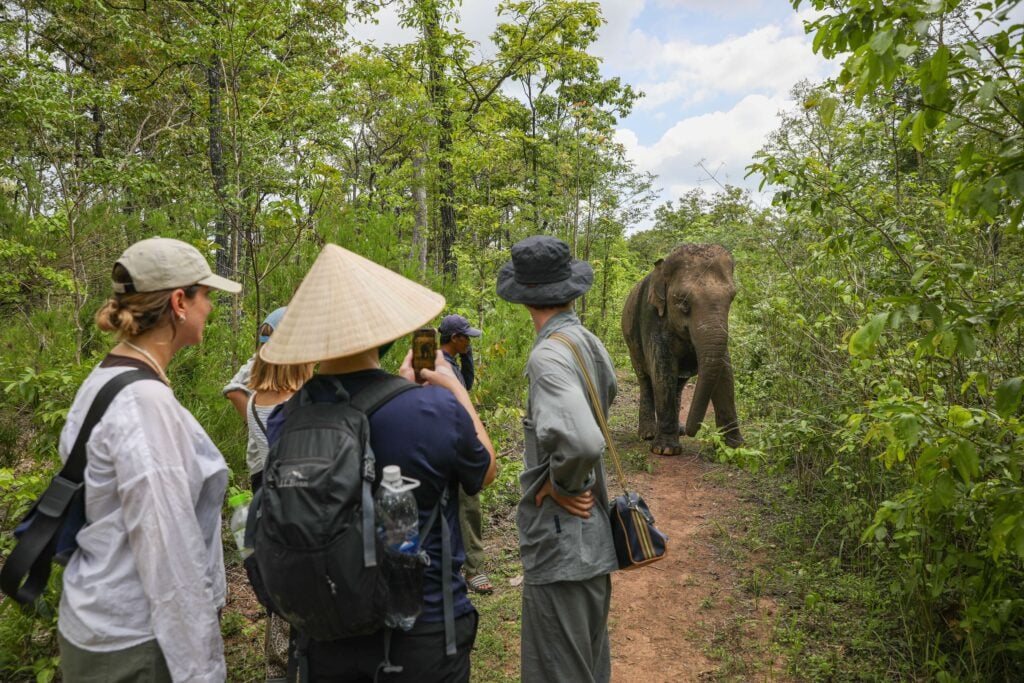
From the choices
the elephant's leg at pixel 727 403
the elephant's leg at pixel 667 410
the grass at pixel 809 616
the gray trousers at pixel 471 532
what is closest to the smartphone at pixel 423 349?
the gray trousers at pixel 471 532

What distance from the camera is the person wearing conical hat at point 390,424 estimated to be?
172cm

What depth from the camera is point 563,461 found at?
2229mm

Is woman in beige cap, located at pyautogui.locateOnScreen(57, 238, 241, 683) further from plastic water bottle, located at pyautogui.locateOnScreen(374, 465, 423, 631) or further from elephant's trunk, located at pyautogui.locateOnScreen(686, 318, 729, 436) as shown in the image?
elephant's trunk, located at pyautogui.locateOnScreen(686, 318, 729, 436)

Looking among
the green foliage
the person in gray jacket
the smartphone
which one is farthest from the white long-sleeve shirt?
the green foliage

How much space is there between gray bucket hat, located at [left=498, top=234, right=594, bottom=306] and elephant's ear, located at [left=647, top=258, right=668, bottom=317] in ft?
16.5

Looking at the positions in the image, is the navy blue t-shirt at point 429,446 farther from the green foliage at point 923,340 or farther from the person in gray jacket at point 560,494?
the green foliage at point 923,340

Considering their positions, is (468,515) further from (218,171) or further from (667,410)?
(218,171)

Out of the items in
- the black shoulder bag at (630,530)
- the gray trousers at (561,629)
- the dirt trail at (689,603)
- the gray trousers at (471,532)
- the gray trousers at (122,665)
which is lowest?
the dirt trail at (689,603)

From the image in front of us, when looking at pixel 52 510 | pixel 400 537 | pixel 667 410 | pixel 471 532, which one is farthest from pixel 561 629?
pixel 667 410

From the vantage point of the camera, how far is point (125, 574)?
1714mm

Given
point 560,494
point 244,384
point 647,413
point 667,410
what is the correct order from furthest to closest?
point 647,413, point 667,410, point 244,384, point 560,494

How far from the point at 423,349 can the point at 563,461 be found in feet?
2.01

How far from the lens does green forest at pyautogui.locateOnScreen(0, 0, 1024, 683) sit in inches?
89.2

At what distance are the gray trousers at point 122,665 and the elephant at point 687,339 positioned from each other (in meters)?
5.55
